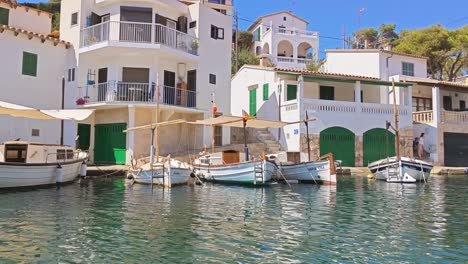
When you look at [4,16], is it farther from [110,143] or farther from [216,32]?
[216,32]

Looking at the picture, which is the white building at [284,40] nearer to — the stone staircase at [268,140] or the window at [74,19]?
the stone staircase at [268,140]

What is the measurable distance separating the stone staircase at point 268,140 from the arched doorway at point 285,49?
93.8 ft

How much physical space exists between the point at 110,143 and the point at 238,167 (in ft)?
33.6

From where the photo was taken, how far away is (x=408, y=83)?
29938 mm

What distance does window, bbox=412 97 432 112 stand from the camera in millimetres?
34406

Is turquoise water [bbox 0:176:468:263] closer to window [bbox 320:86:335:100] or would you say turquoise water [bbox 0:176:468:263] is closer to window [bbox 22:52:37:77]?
window [bbox 22:52:37:77]

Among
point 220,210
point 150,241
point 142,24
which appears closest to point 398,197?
point 220,210

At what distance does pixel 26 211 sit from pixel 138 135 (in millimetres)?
13783

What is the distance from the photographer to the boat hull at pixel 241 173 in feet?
63.5

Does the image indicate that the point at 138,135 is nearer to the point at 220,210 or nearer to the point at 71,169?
the point at 71,169

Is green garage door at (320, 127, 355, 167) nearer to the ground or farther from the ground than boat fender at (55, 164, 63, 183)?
farther from the ground

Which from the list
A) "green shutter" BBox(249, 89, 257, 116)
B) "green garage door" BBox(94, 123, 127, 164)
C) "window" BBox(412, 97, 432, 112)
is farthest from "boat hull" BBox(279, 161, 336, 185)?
"window" BBox(412, 97, 432, 112)

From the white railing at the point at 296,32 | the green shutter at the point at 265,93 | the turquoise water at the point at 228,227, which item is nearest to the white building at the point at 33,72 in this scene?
the turquoise water at the point at 228,227

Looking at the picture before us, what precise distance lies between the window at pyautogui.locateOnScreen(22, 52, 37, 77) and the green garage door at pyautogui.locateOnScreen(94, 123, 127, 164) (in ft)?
16.1
